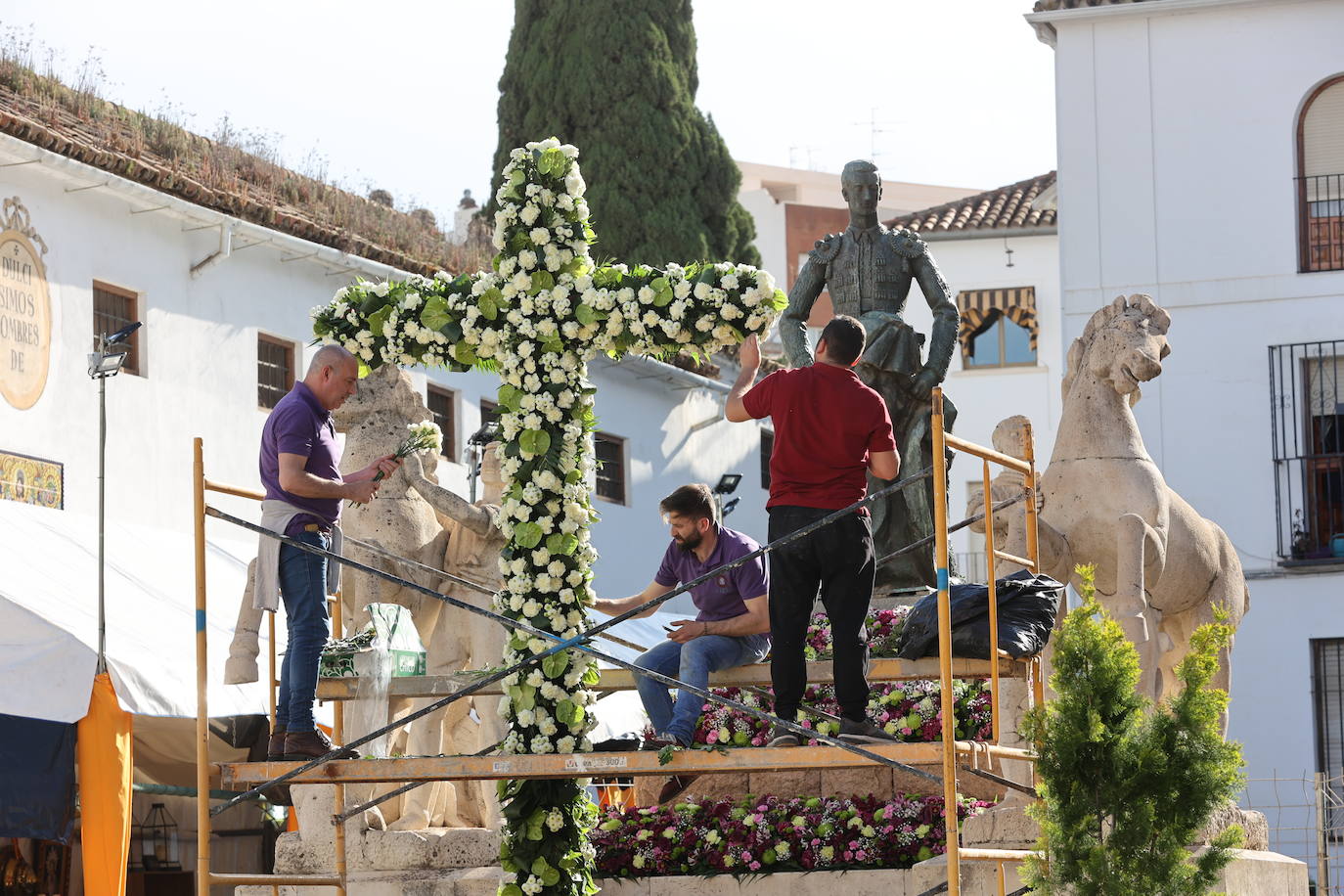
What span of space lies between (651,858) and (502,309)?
10.3 feet

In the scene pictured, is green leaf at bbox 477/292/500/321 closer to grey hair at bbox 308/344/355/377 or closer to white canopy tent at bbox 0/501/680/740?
grey hair at bbox 308/344/355/377

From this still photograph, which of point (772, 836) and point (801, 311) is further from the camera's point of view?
point (801, 311)

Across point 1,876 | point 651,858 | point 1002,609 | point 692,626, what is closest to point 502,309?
point 692,626

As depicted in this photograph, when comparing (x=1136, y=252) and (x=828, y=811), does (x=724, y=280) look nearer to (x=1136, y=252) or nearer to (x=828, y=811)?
(x=828, y=811)

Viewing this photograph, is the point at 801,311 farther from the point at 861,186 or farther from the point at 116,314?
the point at 116,314

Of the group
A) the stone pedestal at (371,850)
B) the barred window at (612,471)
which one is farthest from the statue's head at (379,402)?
the barred window at (612,471)

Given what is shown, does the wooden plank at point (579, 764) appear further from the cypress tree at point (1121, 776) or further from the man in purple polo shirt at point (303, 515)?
the cypress tree at point (1121, 776)

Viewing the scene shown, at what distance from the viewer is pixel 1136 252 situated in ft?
82.4

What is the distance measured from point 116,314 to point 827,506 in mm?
12597

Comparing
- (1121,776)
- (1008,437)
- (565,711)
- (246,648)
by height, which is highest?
(1008,437)

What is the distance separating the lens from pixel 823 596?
8148 millimetres

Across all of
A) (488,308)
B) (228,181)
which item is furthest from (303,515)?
(228,181)

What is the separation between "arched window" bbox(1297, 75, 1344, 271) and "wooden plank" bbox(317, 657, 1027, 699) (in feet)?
56.5

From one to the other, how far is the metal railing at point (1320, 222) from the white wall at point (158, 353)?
9534 mm
